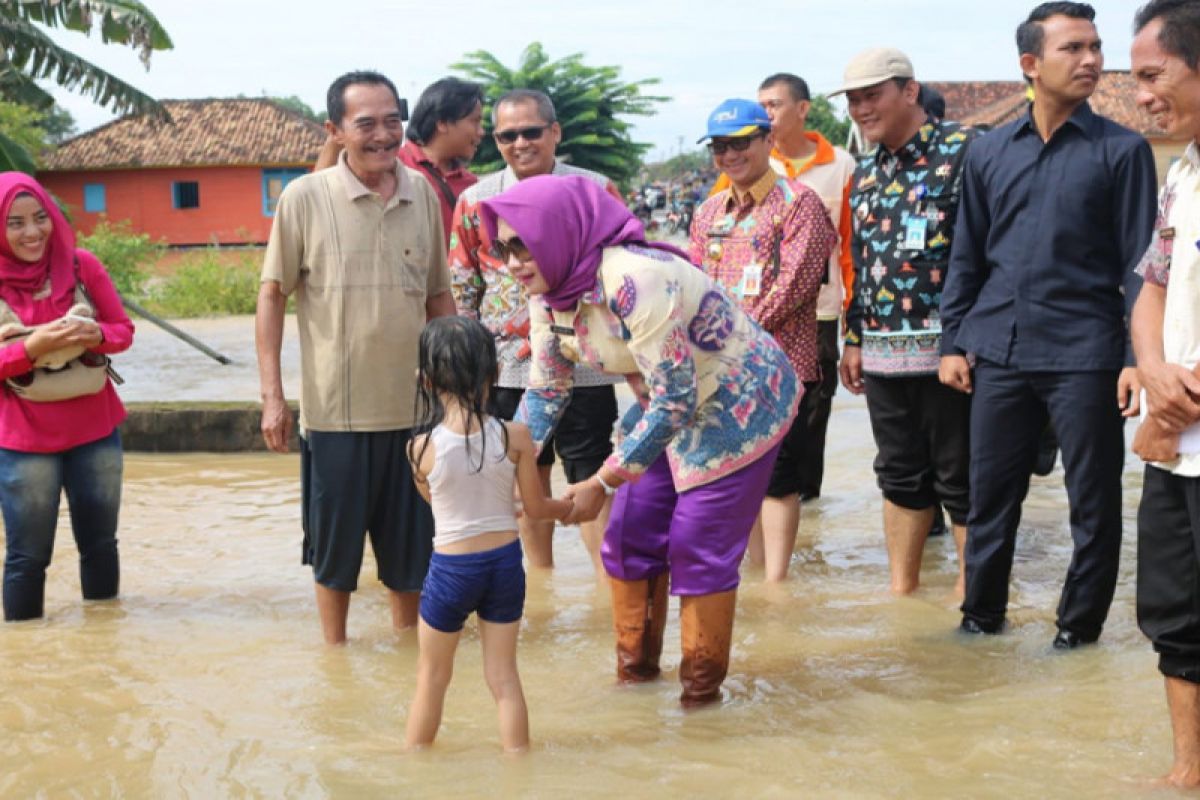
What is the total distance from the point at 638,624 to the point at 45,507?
8.62 feet

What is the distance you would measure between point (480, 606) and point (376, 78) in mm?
2207

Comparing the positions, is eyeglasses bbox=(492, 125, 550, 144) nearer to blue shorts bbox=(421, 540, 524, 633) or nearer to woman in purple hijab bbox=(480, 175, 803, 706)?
woman in purple hijab bbox=(480, 175, 803, 706)

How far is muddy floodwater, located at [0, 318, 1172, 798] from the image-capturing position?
4012 millimetres

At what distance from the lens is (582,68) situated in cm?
3703

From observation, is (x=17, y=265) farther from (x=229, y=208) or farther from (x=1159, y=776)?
(x=229, y=208)

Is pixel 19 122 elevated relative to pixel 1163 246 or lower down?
elevated

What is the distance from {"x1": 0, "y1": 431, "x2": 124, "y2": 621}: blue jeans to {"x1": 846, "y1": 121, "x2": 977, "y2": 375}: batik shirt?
10.9 feet

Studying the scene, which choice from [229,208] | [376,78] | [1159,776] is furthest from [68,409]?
[229,208]

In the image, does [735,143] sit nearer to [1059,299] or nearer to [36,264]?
[1059,299]

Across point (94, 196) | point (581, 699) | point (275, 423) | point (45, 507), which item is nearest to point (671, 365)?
point (581, 699)

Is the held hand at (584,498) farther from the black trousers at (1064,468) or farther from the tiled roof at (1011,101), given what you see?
the tiled roof at (1011,101)

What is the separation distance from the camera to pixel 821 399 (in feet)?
21.7

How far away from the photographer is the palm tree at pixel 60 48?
16109mm

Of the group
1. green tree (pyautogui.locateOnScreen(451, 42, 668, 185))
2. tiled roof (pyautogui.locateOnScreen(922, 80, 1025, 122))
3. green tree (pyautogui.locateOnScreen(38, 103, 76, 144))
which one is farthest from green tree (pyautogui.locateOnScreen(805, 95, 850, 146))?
green tree (pyautogui.locateOnScreen(38, 103, 76, 144))
